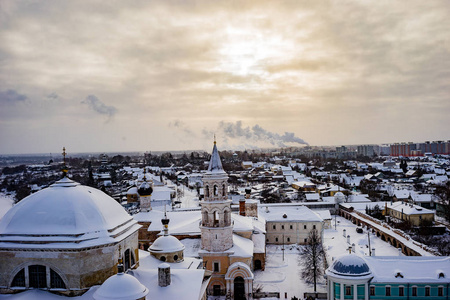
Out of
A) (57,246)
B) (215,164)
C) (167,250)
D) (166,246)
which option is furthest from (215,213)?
(57,246)

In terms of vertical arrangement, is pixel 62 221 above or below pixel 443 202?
above

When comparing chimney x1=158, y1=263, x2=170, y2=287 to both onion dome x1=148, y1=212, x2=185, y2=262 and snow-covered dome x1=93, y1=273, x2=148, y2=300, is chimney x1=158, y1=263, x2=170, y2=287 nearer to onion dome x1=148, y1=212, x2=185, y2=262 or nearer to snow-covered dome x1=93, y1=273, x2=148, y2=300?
snow-covered dome x1=93, y1=273, x2=148, y2=300

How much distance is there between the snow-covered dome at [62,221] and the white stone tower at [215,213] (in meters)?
7.02

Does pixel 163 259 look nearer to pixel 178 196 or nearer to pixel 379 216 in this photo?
pixel 379 216

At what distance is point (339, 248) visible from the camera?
1229 inches

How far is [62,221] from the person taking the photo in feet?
44.4

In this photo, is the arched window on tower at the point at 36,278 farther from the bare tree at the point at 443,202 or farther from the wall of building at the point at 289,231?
the bare tree at the point at 443,202

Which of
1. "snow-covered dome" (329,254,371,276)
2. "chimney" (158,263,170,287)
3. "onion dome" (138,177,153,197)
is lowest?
"snow-covered dome" (329,254,371,276)

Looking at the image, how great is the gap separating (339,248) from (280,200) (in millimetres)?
28602

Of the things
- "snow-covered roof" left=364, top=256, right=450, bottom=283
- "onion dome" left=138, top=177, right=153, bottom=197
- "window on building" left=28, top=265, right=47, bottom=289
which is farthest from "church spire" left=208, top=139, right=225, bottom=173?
"window on building" left=28, top=265, right=47, bottom=289

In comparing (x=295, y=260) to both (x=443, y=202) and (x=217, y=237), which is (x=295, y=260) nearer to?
(x=217, y=237)

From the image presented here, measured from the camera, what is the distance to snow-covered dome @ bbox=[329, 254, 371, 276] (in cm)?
1852

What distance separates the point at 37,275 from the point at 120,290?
12.0 ft

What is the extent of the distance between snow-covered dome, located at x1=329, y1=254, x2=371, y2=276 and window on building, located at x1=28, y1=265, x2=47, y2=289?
43.3 feet
